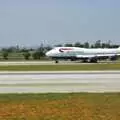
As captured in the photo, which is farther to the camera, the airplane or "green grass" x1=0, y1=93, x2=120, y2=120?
the airplane

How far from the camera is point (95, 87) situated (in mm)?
25375

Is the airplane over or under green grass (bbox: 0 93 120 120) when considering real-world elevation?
under

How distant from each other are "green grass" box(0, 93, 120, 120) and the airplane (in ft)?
242

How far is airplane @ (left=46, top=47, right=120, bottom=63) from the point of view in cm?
9454

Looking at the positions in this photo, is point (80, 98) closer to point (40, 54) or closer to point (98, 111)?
point (98, 111)

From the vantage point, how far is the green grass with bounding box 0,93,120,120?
1416 cm

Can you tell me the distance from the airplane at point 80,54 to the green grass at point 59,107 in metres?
73.7

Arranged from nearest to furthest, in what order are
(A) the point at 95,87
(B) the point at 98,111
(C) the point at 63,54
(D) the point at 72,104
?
1. (B) the point at 98,111
2. (D) the point at 72,104
3. (A) the point at 95,87
4. (C) the point at 63,54

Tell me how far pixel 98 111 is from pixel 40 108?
2203 mm

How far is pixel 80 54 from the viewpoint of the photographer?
96.4m

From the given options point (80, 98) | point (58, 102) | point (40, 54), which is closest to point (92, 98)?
point (80, 98)

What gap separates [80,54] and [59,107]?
264 feet

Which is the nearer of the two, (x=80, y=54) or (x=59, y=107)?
(x=59, y=107)

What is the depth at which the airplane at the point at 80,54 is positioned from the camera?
310 ft
